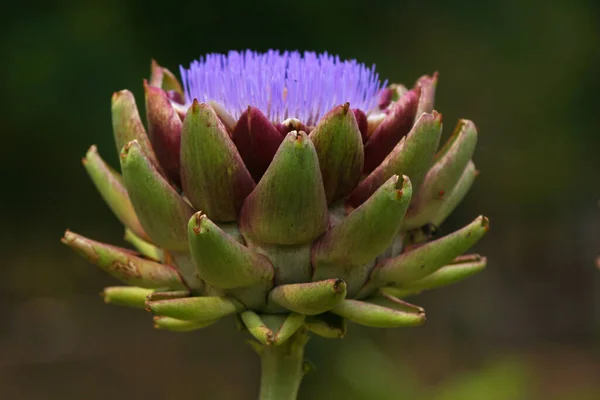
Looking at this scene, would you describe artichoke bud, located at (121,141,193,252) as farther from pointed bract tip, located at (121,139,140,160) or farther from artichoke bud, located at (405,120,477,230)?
artichoke bud, located at (405,120,477,230)

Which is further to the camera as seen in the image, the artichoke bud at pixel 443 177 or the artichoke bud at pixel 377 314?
the artichoke bud at pixel 443 177

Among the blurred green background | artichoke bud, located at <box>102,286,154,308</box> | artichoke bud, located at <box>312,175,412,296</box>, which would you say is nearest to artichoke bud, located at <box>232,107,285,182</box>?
artichoke bud, located at <box>312,175,412,296</box>

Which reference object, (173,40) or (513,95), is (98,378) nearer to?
(173,40)

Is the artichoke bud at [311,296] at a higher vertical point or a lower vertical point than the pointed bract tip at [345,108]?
lower

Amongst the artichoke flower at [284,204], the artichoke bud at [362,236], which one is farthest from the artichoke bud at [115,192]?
the artichoke bud at [362,236]

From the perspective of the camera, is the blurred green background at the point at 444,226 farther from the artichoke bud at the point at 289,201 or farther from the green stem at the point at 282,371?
the artichoke bud at the point at 289,201

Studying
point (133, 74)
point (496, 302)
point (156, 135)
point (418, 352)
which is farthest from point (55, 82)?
point (156, 135)
